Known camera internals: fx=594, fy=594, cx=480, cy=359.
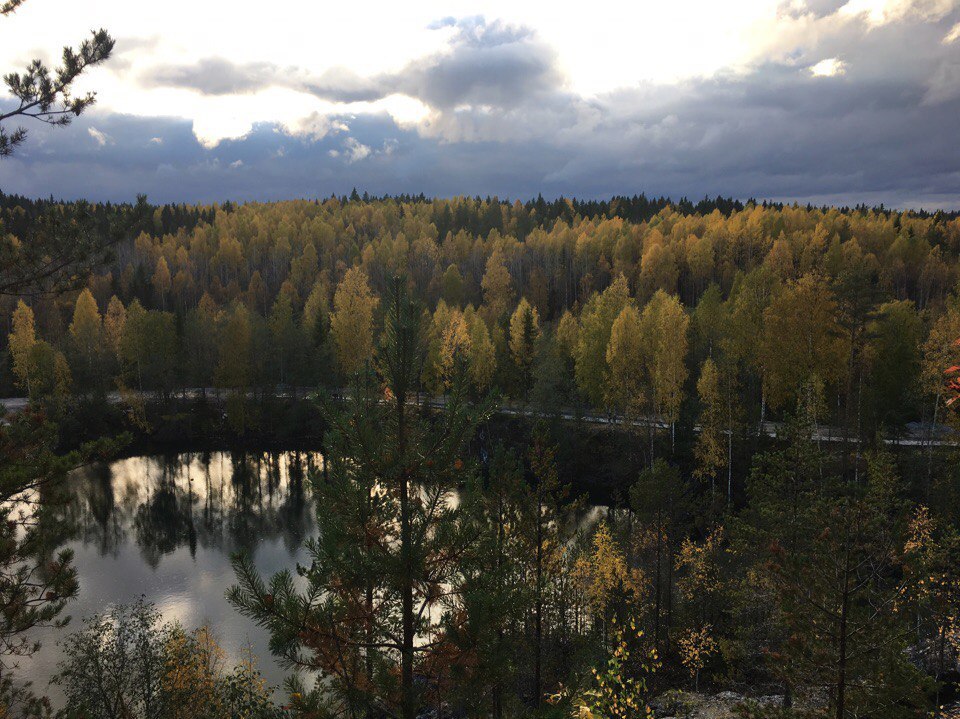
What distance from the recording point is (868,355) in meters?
39.0

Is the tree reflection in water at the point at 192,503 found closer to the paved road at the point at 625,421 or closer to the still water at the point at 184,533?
the still water at the point at 184,533

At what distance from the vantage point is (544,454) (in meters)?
18.3

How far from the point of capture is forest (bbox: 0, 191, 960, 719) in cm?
881

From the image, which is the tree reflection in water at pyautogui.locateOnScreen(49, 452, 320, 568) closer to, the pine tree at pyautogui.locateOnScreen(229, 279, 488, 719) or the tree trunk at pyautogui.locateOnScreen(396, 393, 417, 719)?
the pine tree at pyautogui.locateOnScreen(229, 279, 488, 719)

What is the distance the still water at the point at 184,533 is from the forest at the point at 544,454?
2056mm

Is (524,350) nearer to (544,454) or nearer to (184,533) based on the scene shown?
(184,533)

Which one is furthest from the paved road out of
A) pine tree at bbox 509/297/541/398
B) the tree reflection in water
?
the tree reflection in water

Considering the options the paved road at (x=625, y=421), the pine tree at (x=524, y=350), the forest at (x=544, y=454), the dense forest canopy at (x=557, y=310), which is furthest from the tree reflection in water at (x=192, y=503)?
the pine tree at (x=524, y=350)

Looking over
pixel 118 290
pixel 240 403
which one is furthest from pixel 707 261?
pixel 118 290

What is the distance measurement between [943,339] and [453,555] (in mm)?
37542

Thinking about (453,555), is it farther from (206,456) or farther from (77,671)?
(206,456)

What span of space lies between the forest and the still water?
206 centimetres

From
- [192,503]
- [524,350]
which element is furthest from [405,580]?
[524,350]

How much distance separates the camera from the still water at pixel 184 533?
1070 inches
